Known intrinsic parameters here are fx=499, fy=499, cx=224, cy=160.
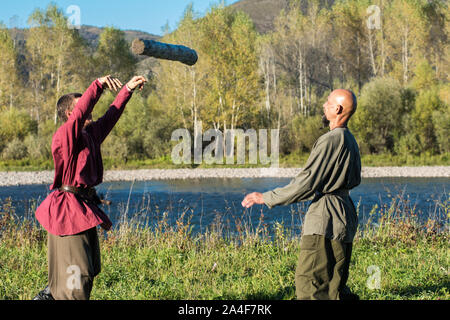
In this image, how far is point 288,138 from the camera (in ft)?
113

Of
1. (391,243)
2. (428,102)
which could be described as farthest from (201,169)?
(391,243)

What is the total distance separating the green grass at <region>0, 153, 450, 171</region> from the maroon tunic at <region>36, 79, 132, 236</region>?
28.2m

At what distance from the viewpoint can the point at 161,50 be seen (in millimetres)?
3758

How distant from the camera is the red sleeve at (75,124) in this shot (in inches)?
142

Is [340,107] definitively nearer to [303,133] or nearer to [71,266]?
[71,266]

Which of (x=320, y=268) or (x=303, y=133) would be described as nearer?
(x=320, y=268)

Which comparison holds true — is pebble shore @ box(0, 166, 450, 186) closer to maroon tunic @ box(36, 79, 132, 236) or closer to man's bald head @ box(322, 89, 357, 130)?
maroon tunic @ box(36, 79, 132, 236)

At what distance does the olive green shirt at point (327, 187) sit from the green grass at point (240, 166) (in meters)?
28.0

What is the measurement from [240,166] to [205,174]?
3.00 metres

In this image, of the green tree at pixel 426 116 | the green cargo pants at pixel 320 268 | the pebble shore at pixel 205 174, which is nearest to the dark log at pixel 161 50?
the green cargo pants at pixel 320 268

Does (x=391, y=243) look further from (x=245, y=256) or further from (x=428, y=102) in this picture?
(x=428, y=102)

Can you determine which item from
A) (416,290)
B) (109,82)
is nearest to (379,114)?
(416,290)

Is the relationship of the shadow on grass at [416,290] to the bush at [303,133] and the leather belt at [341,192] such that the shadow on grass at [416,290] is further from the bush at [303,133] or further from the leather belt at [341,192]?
the bush at [303,133]

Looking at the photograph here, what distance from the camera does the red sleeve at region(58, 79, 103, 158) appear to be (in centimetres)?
362
